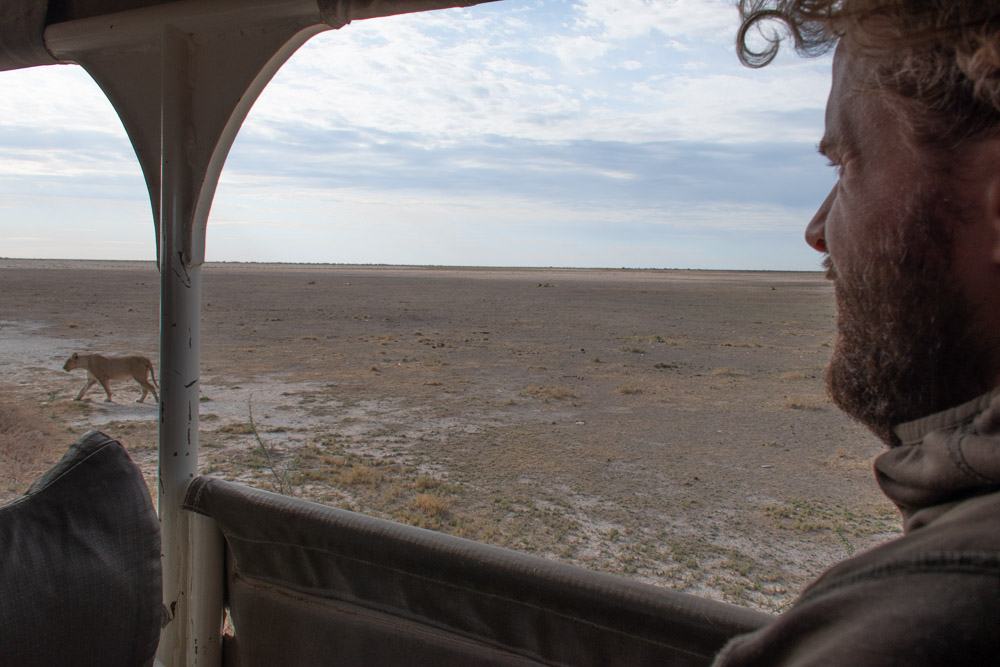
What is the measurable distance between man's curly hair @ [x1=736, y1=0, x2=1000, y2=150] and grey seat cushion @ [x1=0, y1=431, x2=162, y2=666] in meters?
1.84

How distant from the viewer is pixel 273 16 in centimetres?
182

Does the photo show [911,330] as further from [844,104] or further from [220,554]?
[220,554]

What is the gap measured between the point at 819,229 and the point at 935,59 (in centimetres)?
31

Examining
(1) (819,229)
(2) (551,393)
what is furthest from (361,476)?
(1) (819,229)

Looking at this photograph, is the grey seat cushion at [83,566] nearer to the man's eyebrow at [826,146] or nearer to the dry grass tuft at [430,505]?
the man's eyebrow at [826,146]

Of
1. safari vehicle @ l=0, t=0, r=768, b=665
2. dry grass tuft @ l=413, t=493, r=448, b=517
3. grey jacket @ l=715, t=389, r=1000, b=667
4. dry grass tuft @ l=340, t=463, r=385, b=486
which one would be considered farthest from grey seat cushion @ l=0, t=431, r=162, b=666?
dry grass tuft @ l=340, t=463, r=385, b=486

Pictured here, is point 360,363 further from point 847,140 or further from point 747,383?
point 847,140

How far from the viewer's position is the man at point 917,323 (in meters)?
0.52

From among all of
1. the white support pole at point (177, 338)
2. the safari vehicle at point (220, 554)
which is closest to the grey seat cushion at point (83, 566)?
the safari vehicle at point (220, 554)

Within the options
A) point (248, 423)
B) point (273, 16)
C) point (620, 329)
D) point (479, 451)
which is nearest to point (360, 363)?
point (248, 423)

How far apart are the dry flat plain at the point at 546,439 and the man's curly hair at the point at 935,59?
4070 millimetres

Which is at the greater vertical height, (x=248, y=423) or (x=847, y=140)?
(x=847, y=140)

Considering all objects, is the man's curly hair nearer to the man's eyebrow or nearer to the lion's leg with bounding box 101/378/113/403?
the man's eyebrow

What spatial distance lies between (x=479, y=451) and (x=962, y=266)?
6974mm
